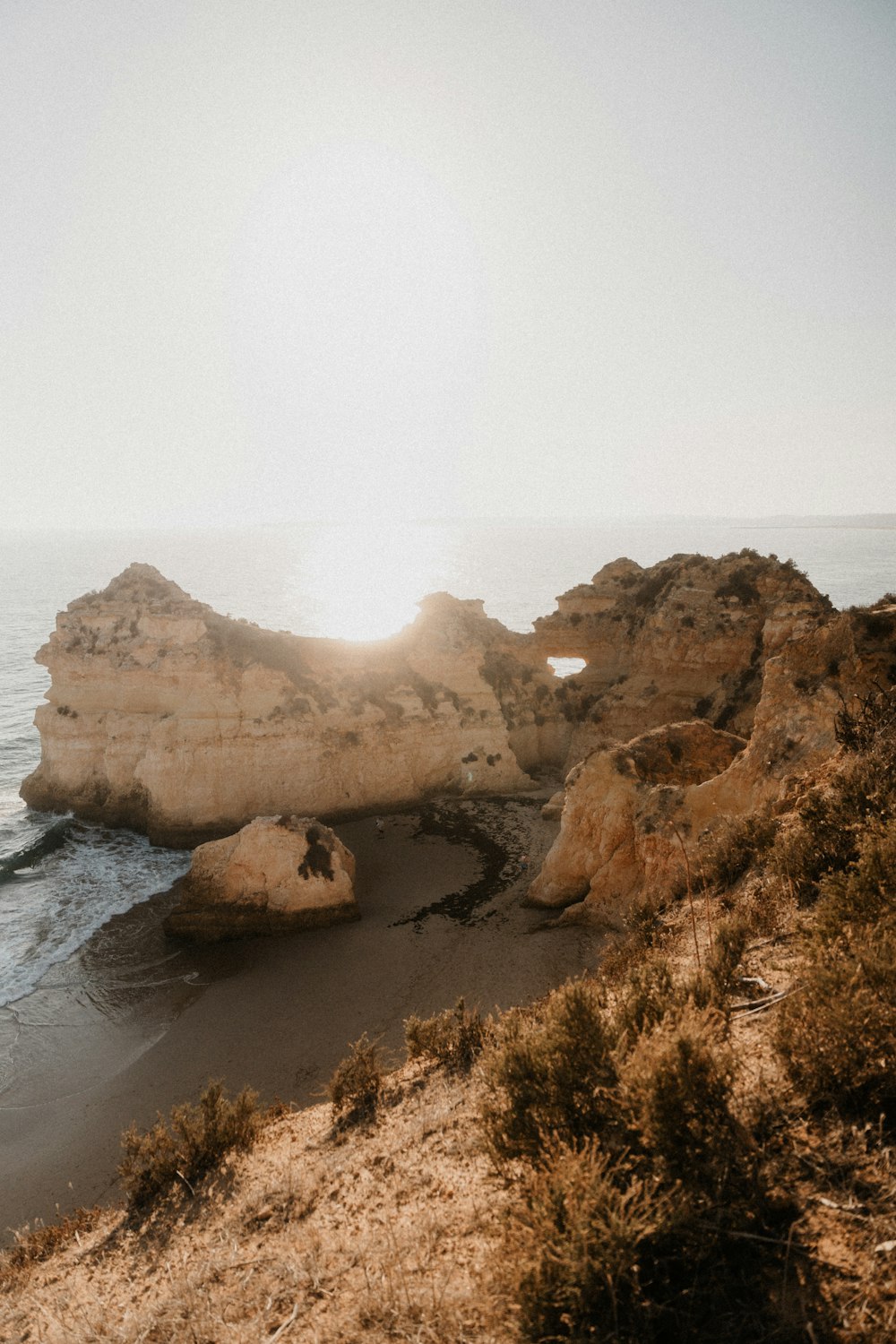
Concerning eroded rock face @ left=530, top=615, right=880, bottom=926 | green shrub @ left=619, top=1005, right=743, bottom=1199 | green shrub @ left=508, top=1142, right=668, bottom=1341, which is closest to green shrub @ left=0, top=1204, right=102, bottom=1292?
green shrub @ left=508, top=1142, right=668, bottom=1341

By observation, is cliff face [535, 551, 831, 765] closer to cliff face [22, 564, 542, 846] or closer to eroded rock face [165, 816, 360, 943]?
cliff face [22, 564, 542, 846]

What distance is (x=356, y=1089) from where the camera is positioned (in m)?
7.45

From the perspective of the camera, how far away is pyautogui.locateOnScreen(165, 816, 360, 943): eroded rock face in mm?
15516

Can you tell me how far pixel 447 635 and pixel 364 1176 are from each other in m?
17.9

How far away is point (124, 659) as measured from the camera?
2091cm

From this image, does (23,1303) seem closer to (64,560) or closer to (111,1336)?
(111,1336)

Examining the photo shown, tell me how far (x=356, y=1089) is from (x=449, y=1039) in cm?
115

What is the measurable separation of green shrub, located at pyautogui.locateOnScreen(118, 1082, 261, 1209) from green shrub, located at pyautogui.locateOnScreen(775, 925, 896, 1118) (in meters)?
5.99

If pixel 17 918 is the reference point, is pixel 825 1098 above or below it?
above

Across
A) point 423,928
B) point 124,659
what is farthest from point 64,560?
point 423,928

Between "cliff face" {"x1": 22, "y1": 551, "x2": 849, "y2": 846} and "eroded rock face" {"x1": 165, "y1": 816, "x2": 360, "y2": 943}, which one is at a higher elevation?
"cliff face" {"x1": 22, "y1": 551, "x2": 849, "y2": 846}

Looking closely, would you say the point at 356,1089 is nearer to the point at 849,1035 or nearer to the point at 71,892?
the point at 849,1035

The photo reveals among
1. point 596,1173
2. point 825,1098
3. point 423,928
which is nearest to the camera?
point 596,1173

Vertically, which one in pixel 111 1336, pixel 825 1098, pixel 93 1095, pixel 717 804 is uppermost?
pixel 825 1098
